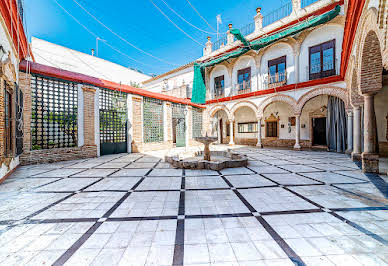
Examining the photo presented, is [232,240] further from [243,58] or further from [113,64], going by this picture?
[113,64]

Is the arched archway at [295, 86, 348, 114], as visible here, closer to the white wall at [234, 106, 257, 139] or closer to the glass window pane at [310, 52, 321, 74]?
the glass window pane at [310, 52, 321, 74]

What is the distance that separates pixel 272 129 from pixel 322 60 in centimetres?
511

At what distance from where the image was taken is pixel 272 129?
467 inches

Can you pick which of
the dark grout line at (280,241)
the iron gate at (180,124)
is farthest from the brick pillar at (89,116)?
the dark grout line at (280,241)

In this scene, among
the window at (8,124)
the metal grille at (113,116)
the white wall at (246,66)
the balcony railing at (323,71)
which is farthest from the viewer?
the white wall at (246,66)

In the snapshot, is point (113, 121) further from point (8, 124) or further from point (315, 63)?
point (315, 63)

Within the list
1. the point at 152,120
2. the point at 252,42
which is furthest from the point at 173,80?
the point at 252,42

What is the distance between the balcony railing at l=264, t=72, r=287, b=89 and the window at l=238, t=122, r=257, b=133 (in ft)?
10.7

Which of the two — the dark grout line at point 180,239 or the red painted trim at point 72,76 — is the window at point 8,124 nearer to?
the red painted trim at point 72,76

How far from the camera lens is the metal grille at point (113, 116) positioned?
7.88 m

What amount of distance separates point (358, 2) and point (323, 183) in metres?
4.18

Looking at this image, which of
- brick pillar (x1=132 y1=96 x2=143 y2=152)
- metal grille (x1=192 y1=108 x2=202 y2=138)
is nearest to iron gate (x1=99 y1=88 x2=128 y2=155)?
brick pillar (x1=132 y1=96 x2=143 y2=152)

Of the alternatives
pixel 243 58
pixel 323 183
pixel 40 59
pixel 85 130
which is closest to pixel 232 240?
pixel 323 183

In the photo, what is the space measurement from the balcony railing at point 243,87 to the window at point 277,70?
148 cm
